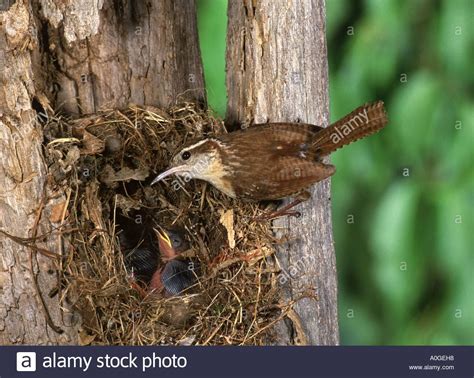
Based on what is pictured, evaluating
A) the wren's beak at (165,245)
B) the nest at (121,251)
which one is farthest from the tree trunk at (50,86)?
the wren's beak at (165,245)

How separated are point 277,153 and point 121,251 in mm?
910

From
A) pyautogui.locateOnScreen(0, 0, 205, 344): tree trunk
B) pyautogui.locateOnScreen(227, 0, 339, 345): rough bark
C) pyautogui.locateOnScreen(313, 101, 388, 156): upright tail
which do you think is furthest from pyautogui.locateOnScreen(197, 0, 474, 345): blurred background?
pyautogui.locateOnScreen(313, 101, 388, 156): upright tail

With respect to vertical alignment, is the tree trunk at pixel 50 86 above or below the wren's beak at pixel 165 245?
Answer: above

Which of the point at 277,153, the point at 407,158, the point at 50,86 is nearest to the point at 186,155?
the point at 277,153

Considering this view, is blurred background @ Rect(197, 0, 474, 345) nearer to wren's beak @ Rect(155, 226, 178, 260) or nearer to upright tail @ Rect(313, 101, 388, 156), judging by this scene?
wren's beak @ Rect(155, 226, 178, 260)

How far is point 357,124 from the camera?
443 cm

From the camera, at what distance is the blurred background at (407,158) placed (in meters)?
6.02

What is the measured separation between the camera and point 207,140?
4.67 m

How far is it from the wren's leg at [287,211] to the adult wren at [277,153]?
3.4 inches

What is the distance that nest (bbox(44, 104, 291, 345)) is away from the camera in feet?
14.7

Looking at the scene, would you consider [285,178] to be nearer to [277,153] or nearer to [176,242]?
[277,153]

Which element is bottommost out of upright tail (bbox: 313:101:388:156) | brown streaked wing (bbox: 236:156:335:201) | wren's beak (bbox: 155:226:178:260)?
wren's beak (bbox: 155:226:178:260)

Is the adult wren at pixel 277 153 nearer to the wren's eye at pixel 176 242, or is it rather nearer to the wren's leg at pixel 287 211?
the wren's leg at pixel 287 211
